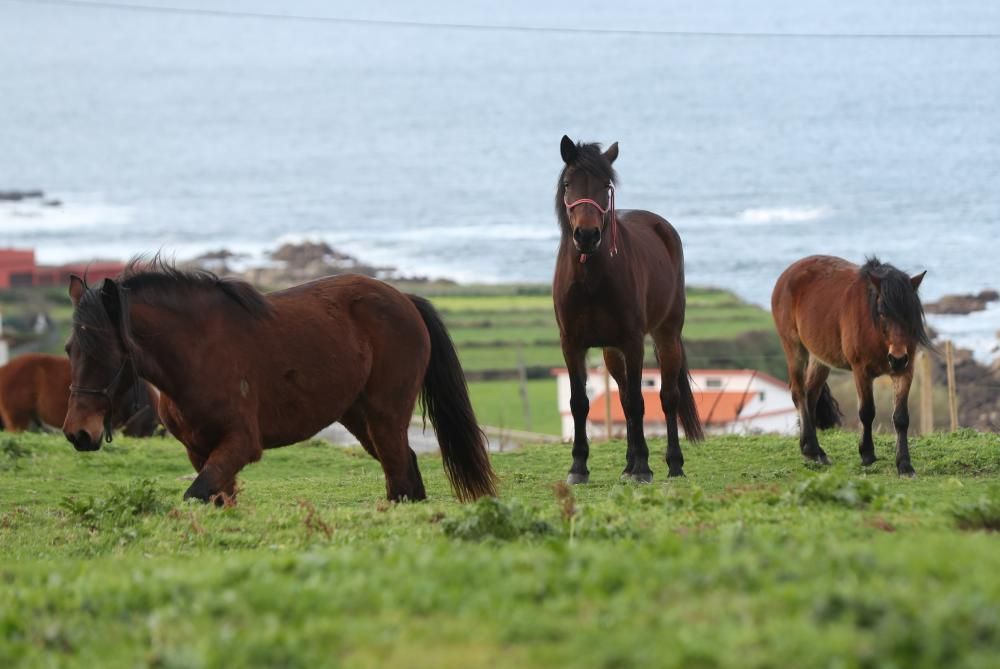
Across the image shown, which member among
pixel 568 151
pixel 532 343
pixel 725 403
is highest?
pixel 568 151

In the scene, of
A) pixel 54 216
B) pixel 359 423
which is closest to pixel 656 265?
pixel 359 423

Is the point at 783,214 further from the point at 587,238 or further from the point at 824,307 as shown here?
the point at 587,238

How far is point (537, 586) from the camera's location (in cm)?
467

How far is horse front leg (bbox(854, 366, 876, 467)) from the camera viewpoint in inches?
464

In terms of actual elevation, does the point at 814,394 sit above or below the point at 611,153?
below

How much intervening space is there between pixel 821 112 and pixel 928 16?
13228 mm

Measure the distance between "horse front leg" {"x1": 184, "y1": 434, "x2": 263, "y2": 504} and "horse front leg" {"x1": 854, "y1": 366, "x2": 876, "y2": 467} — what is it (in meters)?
5.76

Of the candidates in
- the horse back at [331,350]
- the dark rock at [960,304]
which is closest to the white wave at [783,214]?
the dark rock at [960,304]

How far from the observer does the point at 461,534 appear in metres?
6.56

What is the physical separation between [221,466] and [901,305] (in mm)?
5837

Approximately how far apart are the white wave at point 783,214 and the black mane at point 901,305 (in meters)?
74.3

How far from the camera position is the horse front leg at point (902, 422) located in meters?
11.3

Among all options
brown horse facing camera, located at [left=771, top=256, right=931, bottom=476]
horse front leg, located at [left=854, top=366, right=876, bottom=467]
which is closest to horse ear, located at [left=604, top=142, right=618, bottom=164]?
brown horse facing camera, located at [left=771, top=256, right=931, bottom=476]

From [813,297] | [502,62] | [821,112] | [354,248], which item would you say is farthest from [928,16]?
[813,297]
